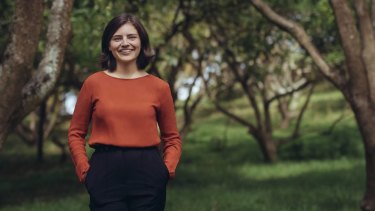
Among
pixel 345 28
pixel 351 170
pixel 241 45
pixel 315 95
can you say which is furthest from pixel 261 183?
pixel 315 95

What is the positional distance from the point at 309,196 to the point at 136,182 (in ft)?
31.3

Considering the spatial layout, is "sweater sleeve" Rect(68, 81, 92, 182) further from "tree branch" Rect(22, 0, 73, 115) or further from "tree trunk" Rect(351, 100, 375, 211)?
"tree trunk" Rect(351, 100, 375, 211)

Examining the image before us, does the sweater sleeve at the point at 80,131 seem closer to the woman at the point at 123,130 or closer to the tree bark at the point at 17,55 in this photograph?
the woman at the point at 123,130

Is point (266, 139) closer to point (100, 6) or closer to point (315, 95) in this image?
point (100, 6)

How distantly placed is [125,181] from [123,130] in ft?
1.06

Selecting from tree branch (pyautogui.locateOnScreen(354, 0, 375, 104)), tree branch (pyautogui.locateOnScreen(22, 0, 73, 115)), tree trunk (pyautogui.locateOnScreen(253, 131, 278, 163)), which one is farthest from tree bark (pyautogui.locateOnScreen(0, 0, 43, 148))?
tree trunk (pyautogui.locateOnScreen(253, 131, 278, 163))

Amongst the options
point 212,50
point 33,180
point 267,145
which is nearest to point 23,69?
point 33,180

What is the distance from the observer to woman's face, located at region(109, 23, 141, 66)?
15.4ft

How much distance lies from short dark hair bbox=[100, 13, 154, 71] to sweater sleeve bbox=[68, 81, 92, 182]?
26cm

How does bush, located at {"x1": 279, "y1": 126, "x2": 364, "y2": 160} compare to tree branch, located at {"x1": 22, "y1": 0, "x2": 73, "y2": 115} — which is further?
bush, located at {"x1": 279, "y1": 126, "x2": 364, "y2": 160}

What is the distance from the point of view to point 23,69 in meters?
8.69

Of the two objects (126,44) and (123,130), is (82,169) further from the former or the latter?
(126,44)

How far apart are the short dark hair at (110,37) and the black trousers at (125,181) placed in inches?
23.6

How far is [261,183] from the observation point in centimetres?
1691
